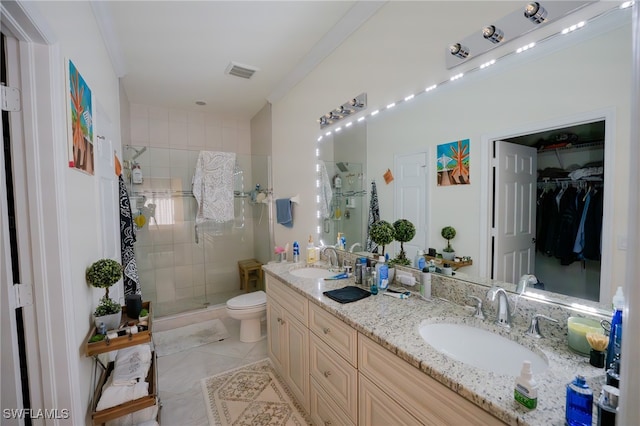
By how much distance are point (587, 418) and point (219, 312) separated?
337 centimetres

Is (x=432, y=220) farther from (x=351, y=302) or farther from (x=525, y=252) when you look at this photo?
(x=351, y=302)

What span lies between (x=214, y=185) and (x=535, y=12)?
3252 millimetres

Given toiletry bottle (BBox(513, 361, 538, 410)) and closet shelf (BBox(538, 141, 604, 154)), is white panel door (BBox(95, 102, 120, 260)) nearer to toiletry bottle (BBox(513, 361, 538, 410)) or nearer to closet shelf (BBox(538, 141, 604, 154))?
toiletry bottle (BBox(513, 361, 538, 410))

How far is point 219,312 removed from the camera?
131 inches

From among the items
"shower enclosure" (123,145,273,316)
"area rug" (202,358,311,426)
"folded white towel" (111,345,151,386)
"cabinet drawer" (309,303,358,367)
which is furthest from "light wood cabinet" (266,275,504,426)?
"shower enclosure" (123,145,273,316)

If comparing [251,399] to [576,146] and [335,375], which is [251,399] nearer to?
[335,375]

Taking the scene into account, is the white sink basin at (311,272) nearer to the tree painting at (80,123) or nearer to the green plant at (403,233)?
the green plant at (403,233)

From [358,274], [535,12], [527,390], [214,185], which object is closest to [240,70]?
[214,185]

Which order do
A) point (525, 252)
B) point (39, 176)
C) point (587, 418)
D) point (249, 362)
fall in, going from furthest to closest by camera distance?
1. point (249, 362)
2. point (525, 252)
3. point (39, 176)
4. point (587, 418)

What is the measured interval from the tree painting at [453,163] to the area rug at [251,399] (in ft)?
5.66

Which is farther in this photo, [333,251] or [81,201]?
[333,251]

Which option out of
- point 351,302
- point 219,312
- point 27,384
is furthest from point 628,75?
point 219,312

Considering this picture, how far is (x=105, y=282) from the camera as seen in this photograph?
4.56ft

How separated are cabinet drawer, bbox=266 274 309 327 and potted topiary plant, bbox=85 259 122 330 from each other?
0.96 m
